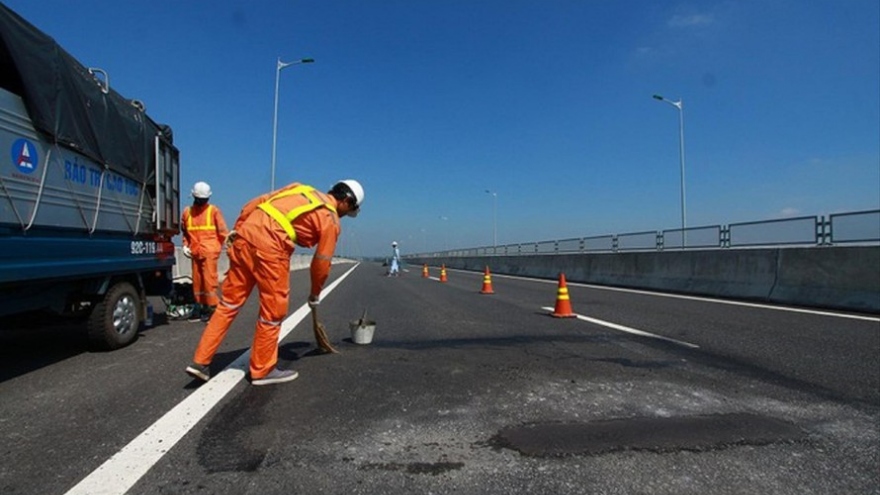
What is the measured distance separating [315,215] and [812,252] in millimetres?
11312

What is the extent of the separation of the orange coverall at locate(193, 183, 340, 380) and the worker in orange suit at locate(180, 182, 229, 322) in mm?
4038

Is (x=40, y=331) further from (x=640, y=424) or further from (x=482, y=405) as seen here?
(x=640, y=424)

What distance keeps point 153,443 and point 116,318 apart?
3670 mm

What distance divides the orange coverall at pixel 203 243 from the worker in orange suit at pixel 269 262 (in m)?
3.99

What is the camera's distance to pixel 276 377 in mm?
4820

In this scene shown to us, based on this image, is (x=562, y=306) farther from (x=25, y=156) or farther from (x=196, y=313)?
(x=25, y=156)

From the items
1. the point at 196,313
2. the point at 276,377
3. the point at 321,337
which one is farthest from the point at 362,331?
the point at 196,313

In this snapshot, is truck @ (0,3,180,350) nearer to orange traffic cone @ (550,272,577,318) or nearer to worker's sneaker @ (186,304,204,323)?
worker's sneaker @ (186,304,204,323)

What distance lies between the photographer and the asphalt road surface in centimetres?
294

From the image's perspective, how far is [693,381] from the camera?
16.3 ft

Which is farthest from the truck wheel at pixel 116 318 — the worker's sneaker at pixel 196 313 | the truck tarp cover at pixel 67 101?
the worker's sneaker at pixel 196 313

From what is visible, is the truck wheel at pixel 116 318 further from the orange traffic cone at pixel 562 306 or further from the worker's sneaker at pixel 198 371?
the orange traffic cone at pixel 562 306

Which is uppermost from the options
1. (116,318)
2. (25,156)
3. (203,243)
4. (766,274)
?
(25,156)

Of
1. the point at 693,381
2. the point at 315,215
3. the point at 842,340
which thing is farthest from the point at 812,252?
the point at 315,215
